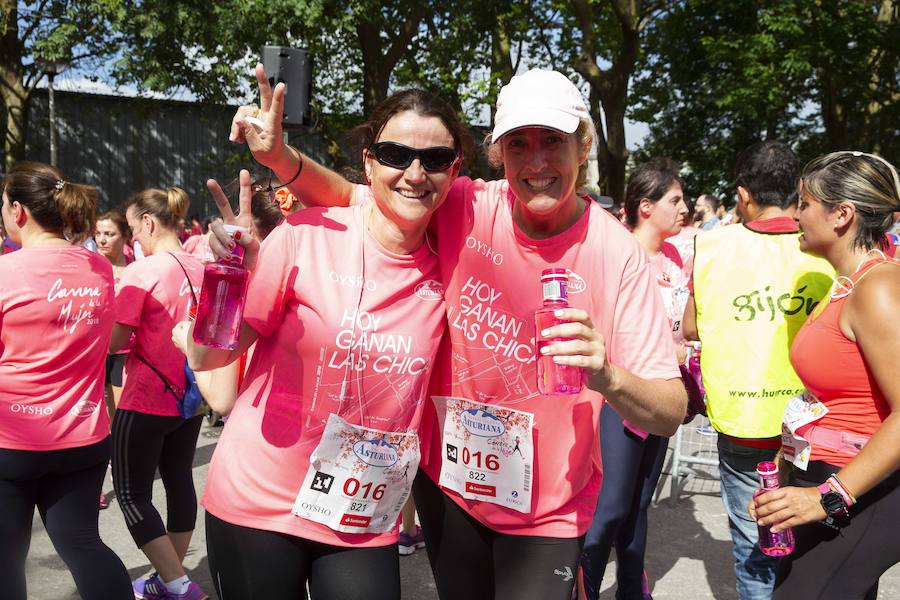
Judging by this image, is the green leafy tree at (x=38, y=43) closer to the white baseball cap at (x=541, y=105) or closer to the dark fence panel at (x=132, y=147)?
the dark fence panel at (x=132, y=147)

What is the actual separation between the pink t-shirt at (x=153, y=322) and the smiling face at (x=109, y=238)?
204 centimetres

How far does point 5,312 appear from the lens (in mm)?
3156

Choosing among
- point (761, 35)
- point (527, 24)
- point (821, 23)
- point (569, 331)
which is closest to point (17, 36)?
point (527, 24)

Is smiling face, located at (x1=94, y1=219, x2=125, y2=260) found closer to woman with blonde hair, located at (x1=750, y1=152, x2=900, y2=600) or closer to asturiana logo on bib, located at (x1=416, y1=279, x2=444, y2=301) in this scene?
asturiana logo on bib, located at (x1=416, y1=279, x2=444, y2=301)

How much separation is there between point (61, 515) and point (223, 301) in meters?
1.76

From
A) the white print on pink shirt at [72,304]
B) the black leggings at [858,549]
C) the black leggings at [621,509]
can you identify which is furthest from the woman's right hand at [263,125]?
the black leggings at [621,509]

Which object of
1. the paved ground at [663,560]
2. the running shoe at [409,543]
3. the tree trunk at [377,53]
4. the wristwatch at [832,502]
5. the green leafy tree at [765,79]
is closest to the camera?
the wristwatch at [832,502]

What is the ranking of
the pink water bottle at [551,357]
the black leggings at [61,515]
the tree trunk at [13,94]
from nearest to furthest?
the pink water bottle at [551,357], the black leggings at [61,515], the tree trunk at [13,94]

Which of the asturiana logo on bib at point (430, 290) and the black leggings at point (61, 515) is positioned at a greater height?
the asturiana logo on bib at point (430, 290)

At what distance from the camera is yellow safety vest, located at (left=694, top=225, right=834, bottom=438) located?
11.2 ft

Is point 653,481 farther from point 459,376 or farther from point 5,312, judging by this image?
point 5,312

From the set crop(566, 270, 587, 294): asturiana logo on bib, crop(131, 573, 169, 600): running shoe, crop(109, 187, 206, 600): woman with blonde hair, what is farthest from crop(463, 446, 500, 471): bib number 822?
crop(131, 573, 169, 600): running shoe

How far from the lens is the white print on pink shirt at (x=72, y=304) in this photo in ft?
10.7

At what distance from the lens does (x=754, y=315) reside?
3461 millimetres
